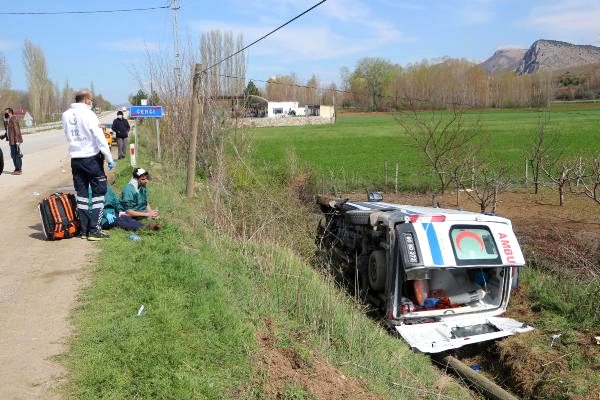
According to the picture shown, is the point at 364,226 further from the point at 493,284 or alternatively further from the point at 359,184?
the point at 359,184

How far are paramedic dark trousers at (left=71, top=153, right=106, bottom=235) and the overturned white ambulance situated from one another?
397 cm

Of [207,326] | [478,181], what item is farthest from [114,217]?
[478,181]

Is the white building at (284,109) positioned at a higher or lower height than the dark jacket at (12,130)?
higher

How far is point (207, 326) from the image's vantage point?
5.07 m

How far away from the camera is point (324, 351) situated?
5535 millimetres

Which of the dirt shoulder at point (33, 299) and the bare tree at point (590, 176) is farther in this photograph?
the bare tree at point (590, 176)

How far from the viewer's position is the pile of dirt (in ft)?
14.5

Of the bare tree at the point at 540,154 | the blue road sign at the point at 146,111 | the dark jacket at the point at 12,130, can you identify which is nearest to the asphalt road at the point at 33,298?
the dark jacket at the point at 12,130

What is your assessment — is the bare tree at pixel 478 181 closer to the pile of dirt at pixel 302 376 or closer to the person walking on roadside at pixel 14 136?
the pile of dirt at pixel 302 376

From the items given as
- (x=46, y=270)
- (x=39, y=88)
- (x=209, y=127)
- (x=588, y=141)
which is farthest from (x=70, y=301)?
(x=39, y=88)

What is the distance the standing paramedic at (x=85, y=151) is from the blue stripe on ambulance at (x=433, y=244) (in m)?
4.34

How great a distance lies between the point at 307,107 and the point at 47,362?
8827 centimetres

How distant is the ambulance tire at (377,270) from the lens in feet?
25.8

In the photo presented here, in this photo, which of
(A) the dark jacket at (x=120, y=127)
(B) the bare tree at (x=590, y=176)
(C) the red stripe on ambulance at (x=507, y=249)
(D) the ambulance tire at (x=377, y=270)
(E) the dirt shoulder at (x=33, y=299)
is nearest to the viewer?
(E) the dirt shoulder at (x=33, y=299)
